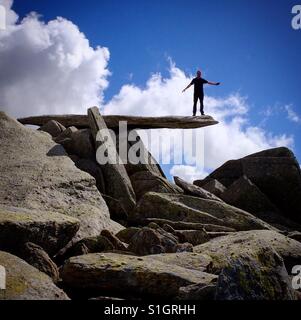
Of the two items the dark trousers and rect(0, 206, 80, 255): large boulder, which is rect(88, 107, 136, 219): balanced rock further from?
the dark trousers

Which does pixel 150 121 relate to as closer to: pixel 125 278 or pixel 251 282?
pixel 125 278

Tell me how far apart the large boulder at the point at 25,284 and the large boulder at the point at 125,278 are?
928mm

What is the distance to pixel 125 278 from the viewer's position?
7328 millimetres

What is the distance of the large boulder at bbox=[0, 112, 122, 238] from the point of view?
12.1 meters

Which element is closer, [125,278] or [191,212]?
[125,278]

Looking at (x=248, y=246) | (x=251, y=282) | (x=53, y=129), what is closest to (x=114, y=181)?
(x=53, y=129)

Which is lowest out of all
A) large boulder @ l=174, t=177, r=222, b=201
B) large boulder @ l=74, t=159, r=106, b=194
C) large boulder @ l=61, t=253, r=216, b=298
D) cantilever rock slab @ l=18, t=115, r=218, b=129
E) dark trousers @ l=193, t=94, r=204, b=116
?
large boulder @ l=61, t=253, r=216, b=298

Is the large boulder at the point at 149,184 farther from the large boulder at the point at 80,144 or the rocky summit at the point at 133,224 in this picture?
the large boulder at the point at 80,144

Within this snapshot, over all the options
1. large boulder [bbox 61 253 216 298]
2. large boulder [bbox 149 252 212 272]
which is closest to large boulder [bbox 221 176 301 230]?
large boulder [bbox 149 252 212 272]

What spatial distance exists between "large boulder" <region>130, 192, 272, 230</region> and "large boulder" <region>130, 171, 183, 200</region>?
2.31m

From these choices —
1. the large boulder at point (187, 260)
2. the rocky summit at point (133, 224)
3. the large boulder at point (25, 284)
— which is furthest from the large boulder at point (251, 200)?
the large boulder at point (25, 284)

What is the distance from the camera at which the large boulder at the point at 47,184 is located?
39.8 feet

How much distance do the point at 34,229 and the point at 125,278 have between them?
2520mm
